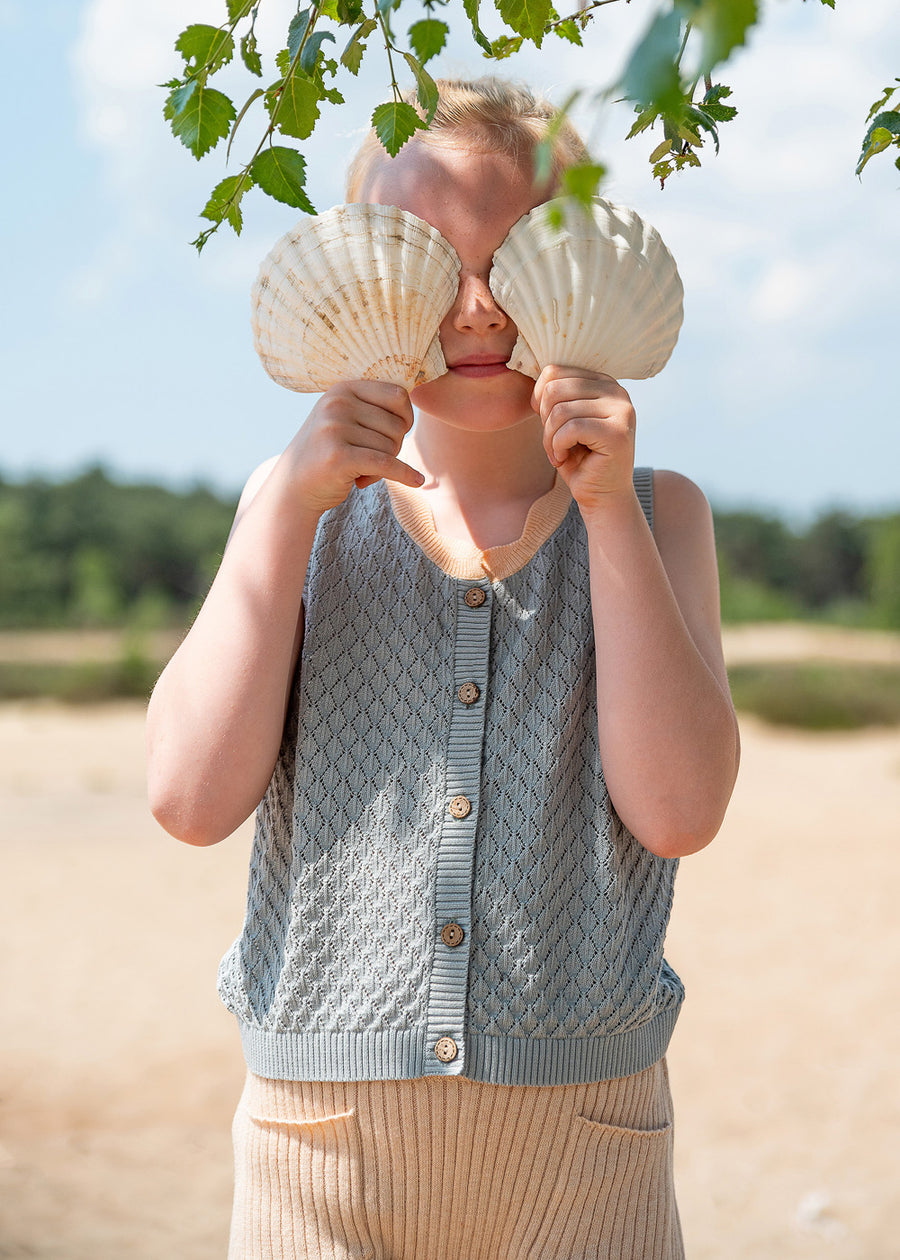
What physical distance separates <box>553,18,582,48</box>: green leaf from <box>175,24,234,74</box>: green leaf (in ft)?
1.20

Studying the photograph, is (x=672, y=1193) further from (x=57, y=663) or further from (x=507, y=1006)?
(x=57, y=663)

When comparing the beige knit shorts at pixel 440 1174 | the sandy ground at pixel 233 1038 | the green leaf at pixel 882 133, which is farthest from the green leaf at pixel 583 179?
the sandy ground at pixel 233 1038

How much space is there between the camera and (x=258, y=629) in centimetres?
119

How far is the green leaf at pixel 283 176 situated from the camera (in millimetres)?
879

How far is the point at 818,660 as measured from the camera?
13086mm

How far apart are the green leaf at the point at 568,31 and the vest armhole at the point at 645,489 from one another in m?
0.46

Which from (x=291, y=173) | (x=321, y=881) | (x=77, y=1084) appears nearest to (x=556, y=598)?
(x=321, y=881)

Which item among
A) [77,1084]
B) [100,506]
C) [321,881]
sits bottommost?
[77,1084]

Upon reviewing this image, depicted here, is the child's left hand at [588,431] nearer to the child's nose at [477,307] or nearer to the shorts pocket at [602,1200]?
the child's nose at [477,307]

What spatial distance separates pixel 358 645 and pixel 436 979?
1.18 feet

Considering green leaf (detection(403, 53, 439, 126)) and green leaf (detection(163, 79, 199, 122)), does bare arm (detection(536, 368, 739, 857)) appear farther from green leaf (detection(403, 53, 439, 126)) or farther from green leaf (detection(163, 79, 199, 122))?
green leaf (detection(163, 79, 199, 122))

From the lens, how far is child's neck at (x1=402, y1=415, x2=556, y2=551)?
1.35 metres

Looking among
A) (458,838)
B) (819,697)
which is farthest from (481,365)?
(819,697)

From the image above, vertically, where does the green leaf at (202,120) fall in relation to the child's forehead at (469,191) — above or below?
below
